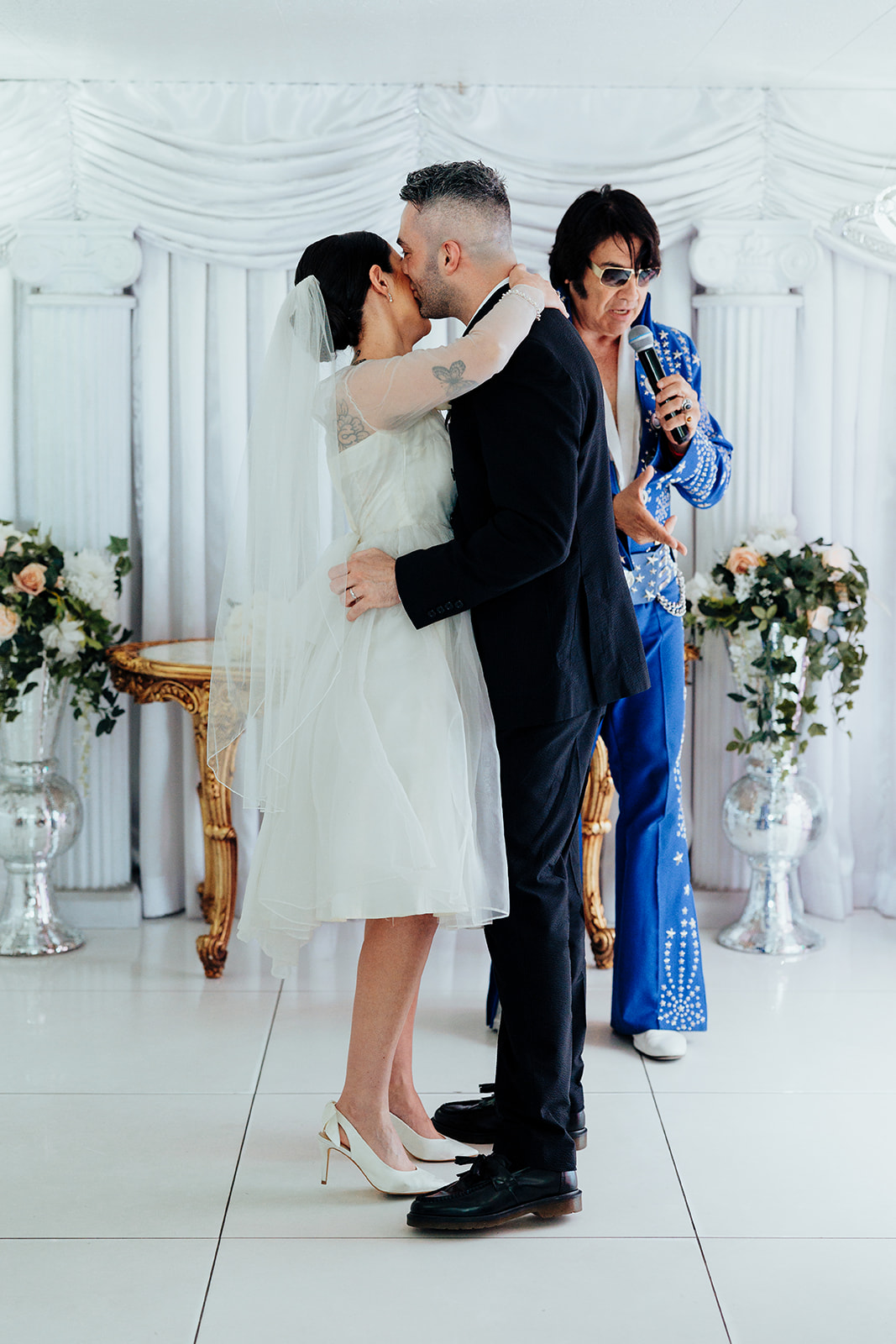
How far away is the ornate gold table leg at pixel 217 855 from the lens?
331 cm

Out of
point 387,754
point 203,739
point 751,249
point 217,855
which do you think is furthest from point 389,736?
point 751,249

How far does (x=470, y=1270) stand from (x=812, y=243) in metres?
2.89

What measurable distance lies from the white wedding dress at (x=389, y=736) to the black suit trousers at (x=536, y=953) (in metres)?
0.05

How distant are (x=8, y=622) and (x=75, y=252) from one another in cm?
111

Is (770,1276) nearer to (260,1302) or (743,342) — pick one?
(260,1302)

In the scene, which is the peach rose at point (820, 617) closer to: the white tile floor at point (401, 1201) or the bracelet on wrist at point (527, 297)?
the white tile floor at point (401, 1201)

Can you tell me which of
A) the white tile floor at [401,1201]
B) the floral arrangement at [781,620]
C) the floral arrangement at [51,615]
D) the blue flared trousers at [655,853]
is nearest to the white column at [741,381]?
the floral arrangement at [781,620]

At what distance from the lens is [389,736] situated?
2.04 m

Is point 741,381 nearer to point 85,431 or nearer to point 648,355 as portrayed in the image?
point 648,355

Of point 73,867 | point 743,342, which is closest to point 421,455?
point 743,342

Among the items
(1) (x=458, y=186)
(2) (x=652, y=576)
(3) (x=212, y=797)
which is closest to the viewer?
(1) (x=458, y=186)

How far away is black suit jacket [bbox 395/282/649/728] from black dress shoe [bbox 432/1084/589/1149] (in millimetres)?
858

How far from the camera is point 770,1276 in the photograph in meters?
1.94

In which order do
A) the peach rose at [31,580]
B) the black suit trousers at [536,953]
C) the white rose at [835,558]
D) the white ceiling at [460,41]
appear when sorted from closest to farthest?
the black suit trousers at [536,953] < the white ceiling at [460,41] < the peach rose at [31,580] < the white rose at [835,558]
